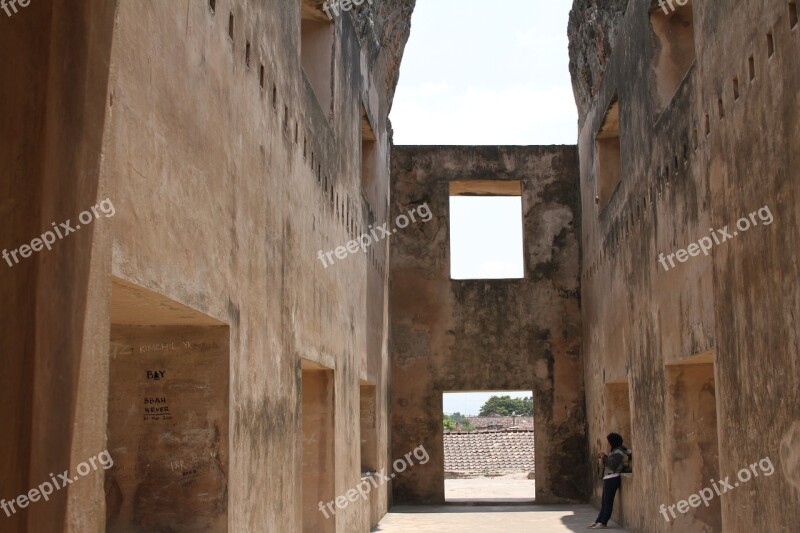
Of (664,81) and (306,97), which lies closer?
(306,97)

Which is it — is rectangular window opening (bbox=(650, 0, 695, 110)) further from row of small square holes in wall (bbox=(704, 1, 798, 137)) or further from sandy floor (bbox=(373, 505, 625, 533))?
sandy floor (bbox=(373, 505, 625, 533))

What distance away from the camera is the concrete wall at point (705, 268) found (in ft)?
16.5

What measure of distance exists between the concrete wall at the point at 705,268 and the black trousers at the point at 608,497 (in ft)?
0.48

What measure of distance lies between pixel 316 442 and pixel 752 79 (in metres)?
5.08

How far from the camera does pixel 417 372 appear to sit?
50.0 ft

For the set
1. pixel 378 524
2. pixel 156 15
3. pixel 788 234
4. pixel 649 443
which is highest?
pixel 156 15

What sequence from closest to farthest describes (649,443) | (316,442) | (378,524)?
(316,442)
(649,443)
(378,524)

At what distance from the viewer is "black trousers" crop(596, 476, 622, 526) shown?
11.2 metres

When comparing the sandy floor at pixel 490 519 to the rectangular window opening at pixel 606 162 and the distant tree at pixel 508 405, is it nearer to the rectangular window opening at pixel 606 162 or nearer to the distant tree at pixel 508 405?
the rectangular window opening at pixel 606 162

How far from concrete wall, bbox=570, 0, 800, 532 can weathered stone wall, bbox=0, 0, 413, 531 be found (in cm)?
284

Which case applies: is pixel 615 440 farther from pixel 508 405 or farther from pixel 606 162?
pixel 508 405

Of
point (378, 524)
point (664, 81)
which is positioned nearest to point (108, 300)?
point (664, 81)

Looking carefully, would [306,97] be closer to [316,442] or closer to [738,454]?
[316,442]

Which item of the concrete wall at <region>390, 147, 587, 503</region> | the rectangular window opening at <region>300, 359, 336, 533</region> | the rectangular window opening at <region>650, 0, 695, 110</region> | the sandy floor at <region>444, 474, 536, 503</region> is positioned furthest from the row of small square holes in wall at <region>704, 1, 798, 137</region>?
the sandy floor at <region>444, 474, 536, 503</region>
